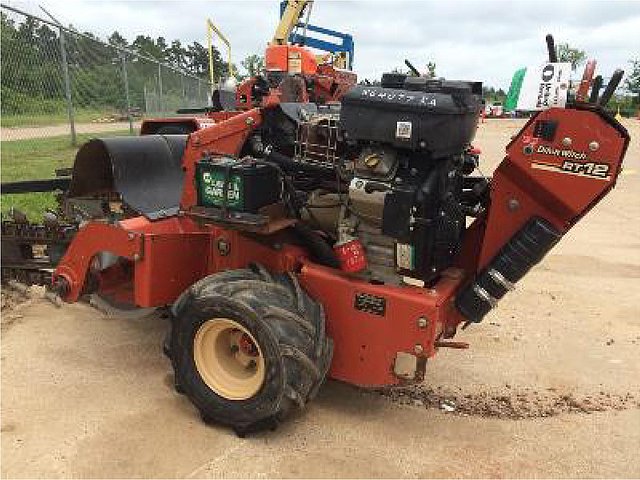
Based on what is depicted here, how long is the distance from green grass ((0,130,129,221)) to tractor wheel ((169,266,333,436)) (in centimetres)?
444

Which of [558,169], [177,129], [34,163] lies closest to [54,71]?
[34,163]

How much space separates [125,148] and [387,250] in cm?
208

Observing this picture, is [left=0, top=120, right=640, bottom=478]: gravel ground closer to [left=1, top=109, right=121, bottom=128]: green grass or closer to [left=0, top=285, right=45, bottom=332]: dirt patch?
[left=0, top=285, right=45, bottom=332]: dirt patch

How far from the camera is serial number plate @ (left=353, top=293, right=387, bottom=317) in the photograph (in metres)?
3.21

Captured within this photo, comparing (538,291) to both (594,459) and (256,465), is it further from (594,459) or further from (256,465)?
(256,465)

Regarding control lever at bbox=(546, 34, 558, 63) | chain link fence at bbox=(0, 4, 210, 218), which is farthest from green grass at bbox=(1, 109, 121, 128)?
control lever at bbox=(546, 34, 558, 63)

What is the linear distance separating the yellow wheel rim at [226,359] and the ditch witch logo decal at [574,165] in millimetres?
1670

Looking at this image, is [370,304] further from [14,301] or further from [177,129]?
[177,129]

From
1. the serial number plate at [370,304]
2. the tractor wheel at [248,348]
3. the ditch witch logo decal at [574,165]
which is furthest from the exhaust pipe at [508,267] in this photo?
the tractor wheel at [248,348]

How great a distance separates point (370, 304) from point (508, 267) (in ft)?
2.26

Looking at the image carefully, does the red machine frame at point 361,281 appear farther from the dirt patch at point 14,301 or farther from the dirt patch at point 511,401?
the dirt patch at point 14,301

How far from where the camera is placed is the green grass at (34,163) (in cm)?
790

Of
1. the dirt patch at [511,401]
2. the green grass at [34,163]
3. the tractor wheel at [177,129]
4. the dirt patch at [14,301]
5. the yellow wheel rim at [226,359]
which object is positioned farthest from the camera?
the green grass at [34,163]

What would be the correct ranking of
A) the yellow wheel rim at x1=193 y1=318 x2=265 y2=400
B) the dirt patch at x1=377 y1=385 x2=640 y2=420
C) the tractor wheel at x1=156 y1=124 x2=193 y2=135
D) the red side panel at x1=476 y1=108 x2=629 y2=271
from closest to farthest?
the red side panel at x1=476 y1=108 x2=629 y2=271 → the yellow wheel rim at x1=193 y1=318 x2=265 y2=400 → the dirt patch at x1=377 y1=385 x2=640 y2=420 → the tractor wheel at x1=156 y1=124 x2=193 y2=135
